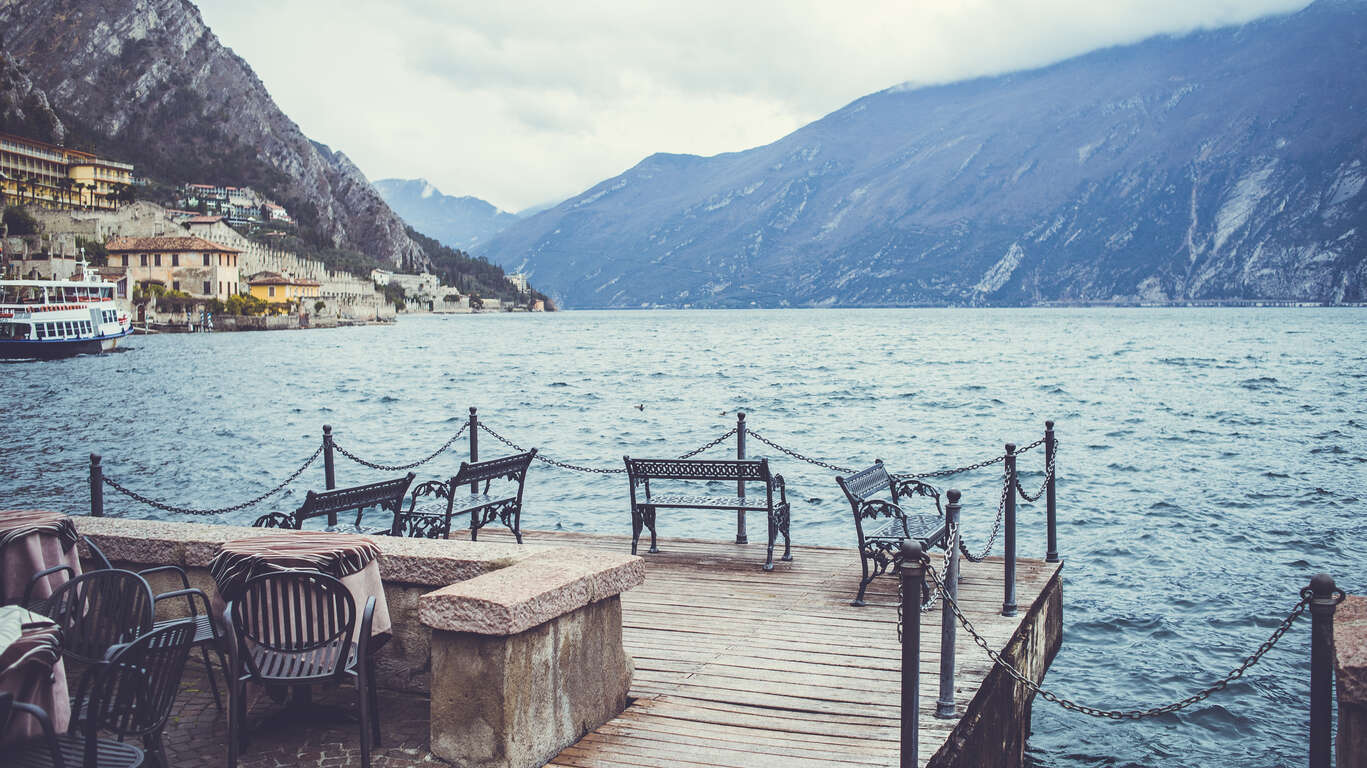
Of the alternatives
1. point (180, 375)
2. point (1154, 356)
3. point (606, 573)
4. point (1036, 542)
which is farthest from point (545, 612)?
point (1154, 356)

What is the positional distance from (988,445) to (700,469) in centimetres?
2337

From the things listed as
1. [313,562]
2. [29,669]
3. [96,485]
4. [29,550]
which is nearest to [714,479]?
[313,562]

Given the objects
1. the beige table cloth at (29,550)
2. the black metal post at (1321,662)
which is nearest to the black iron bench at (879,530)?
the black metal post at (1321,662)

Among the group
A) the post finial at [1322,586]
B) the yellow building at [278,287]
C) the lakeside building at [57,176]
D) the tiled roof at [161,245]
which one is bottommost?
the post finial at [1322,586]

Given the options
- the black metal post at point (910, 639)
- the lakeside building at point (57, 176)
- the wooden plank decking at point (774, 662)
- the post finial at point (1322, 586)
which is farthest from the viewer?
the lakeside building at point (57, 176)

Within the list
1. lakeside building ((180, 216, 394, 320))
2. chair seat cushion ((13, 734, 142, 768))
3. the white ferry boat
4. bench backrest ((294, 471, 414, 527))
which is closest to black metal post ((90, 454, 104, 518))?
bench backrest ((294, 471, 414, 527))

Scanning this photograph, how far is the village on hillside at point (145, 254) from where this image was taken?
11581 cm

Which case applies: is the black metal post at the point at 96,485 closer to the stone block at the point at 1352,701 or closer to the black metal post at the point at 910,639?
the black metal post at the point at 910,639

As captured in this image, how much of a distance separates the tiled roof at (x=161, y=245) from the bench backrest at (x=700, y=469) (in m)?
128

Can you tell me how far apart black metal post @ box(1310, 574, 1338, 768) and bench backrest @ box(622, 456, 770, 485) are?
528cm

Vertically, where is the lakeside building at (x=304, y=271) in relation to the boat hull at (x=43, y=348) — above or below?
above

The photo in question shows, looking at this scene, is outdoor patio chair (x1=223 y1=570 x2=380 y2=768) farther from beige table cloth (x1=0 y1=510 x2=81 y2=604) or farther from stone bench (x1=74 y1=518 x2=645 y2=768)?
beige table cloth (x1=0 y1=510 x2=81 y2=604)

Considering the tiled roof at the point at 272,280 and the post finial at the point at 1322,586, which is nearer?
the post finial at the point at 1322,586

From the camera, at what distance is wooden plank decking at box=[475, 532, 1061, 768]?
5.27m
